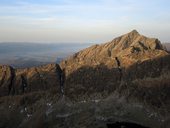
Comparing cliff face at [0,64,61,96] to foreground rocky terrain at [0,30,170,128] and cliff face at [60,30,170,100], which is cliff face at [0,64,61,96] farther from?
cliff face at [60,30,170,100]

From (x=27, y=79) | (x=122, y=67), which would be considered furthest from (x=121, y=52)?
(x=27, y=79)

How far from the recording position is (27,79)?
55.1 m

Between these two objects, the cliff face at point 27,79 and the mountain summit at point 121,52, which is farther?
the mountain summit at point 121,52

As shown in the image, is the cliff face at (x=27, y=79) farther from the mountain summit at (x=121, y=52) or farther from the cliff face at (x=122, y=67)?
the mountain summit at (x=121, y=52)

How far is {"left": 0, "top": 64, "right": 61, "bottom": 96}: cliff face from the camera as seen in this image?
53606 millimetres

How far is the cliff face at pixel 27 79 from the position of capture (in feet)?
176

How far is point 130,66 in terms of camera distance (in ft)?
176

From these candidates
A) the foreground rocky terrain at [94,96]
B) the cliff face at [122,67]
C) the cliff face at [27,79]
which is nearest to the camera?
the foreground rocky terrain at [94,96]

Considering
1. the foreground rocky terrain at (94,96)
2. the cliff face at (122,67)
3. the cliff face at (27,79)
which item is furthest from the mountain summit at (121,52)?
the cliff face at (27,79)

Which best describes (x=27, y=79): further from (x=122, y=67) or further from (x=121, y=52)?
(x=121, y=52)

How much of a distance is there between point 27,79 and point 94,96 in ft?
87.7

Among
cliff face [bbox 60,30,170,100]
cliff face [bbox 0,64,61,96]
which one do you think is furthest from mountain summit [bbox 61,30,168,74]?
cliff face [bbox 0,64,61,96]

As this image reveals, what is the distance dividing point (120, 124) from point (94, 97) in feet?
43.8

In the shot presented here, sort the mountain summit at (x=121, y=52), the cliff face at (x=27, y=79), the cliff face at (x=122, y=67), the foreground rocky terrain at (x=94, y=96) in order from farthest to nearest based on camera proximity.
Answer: the mountain summit at (x=121, y=52)
the cliff face at (x=27, y=79)
the cliff face at (x=122, y=67)
the foreground rocky terrain at (x=94, y=96)
